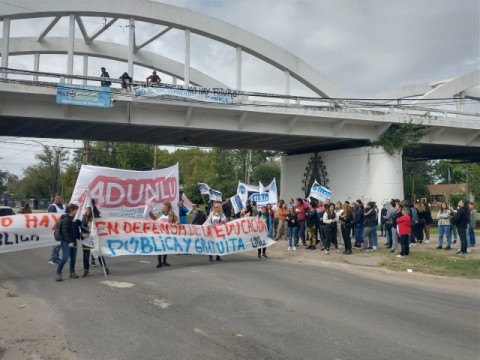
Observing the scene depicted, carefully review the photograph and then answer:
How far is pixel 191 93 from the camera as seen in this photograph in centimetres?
2197

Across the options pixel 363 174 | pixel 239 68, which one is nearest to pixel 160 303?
pixel 363 174

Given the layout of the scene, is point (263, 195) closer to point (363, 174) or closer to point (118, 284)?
point (363, 174)

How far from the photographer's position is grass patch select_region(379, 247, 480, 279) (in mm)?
11358

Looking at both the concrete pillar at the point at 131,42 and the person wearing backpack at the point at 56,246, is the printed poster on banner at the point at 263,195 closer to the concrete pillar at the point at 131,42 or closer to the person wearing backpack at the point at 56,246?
the concrete pillar at the point at 131,42

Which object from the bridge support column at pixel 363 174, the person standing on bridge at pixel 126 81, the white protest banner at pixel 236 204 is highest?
the person standing on bridge at pixel 126 81

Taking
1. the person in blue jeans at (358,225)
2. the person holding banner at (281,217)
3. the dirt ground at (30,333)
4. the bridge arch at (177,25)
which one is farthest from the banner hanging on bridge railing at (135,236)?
the bridge arch at (177,25)

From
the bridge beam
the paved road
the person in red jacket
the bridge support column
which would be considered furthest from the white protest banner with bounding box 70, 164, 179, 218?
the bridge beam

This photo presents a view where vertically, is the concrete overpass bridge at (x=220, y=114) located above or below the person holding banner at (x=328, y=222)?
above

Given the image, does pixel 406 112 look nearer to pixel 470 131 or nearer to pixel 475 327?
pixel 470 131

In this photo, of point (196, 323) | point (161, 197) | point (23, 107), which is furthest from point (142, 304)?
point (23, 107)

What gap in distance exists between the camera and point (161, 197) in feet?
46.6

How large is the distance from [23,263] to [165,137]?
15.6 meters

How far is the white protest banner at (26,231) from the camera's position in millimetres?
10828

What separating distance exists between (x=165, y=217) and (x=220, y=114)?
12.2 metres
